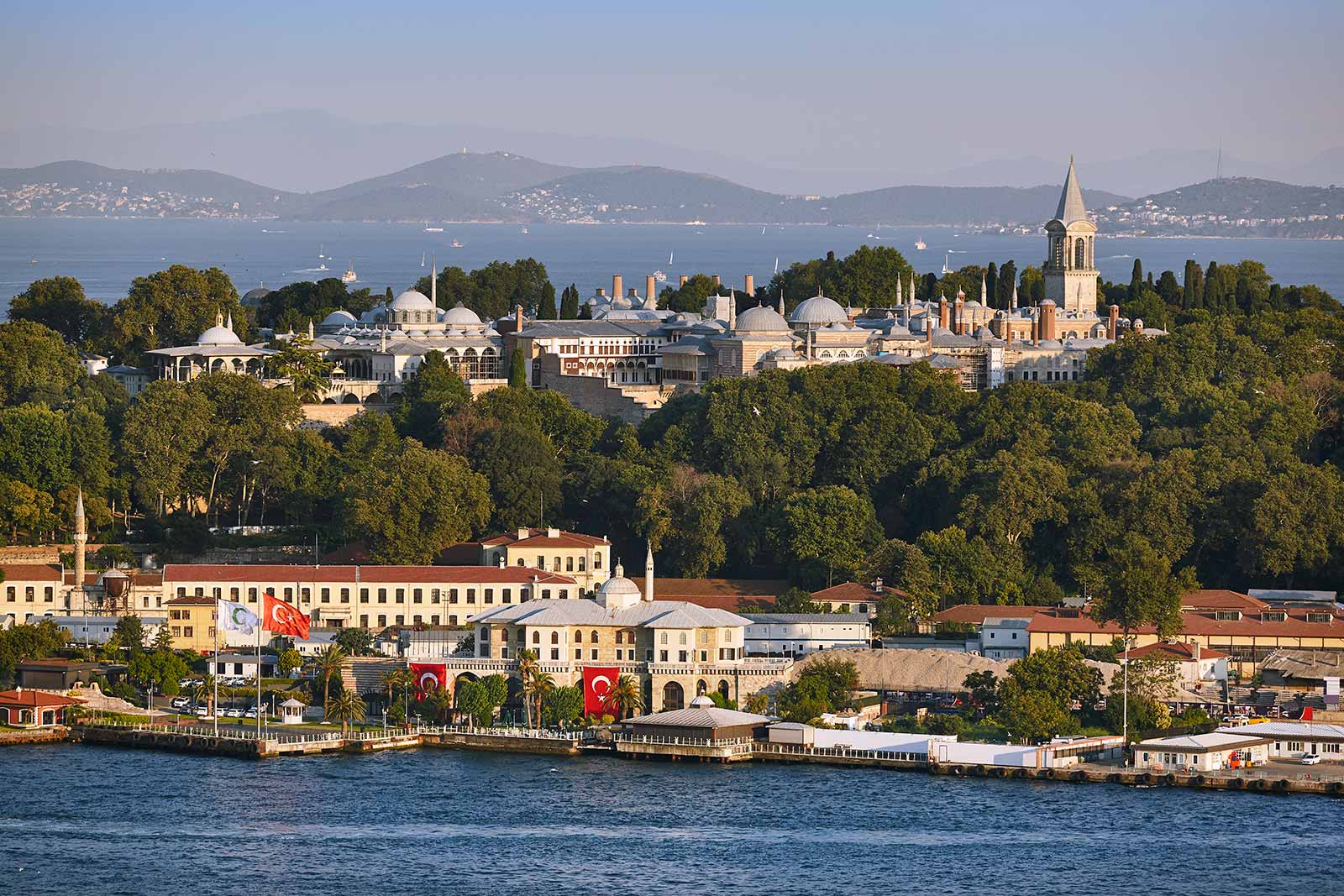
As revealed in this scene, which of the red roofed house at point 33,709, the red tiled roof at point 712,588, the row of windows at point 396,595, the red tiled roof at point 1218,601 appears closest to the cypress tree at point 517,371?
the red tiled roof at point 712,588

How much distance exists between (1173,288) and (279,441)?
39197 mm

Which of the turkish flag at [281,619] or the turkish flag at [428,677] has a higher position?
the turkish flag at [281,619]

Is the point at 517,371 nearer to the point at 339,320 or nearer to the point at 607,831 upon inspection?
the point at 339,320

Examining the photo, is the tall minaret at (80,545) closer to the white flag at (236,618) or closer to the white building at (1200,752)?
the white flag at (236,618)

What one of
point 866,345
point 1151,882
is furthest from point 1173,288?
point 1151,882

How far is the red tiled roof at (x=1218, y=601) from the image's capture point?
62.3 m

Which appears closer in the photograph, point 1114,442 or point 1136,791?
point 1136,791

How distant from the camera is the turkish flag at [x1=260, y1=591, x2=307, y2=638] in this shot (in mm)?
58750

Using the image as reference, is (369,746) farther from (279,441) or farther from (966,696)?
(279,441)

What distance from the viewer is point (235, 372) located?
8288cm

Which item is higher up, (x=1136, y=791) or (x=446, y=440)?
(x=446, y=440)

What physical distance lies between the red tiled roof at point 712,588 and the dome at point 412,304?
28.3 meters

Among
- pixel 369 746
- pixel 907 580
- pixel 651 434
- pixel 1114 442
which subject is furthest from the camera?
pixel 651 434

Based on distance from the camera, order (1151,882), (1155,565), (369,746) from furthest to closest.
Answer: (1155,565) → (369,746) → (1151,882)
